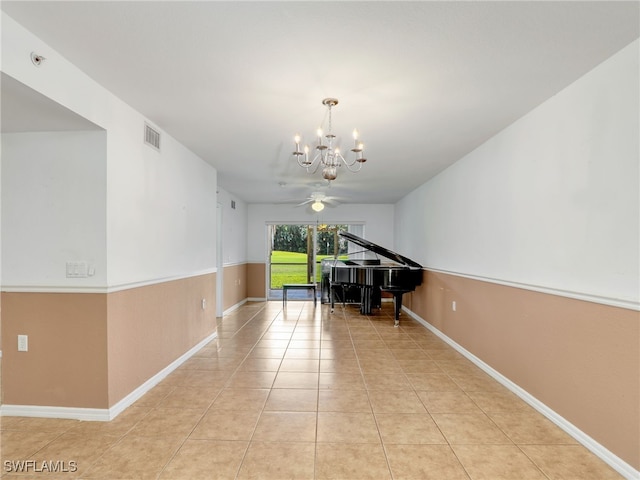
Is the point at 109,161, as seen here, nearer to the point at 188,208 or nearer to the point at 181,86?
the point at 181,86

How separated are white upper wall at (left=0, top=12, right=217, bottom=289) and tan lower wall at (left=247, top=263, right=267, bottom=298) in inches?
154

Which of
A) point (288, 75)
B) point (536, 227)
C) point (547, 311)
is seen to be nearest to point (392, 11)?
point (288, 75)

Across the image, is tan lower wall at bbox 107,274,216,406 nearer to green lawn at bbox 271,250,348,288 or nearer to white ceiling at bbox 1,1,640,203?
white ceiling at bbox 1,1,640,203

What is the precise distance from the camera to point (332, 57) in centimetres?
204

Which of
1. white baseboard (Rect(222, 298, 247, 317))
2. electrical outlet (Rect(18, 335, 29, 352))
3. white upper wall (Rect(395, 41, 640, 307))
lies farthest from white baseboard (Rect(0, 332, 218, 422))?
white baseboard (Rect(222, 298, 247, 317))

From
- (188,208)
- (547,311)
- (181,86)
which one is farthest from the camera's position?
(188,208)

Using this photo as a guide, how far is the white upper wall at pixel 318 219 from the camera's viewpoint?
820cm

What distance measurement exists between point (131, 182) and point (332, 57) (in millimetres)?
1836

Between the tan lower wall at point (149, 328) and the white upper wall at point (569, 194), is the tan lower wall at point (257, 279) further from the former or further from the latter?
the white upper wall at point (569, 194)

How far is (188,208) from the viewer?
392 centimetres

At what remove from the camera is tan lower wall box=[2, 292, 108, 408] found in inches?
98.7

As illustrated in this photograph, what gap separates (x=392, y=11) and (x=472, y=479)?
237 centimetres

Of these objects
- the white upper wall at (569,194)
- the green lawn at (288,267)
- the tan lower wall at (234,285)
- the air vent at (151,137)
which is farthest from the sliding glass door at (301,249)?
the air vent at (151,137)

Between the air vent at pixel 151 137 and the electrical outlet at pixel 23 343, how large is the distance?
5.65 feet
